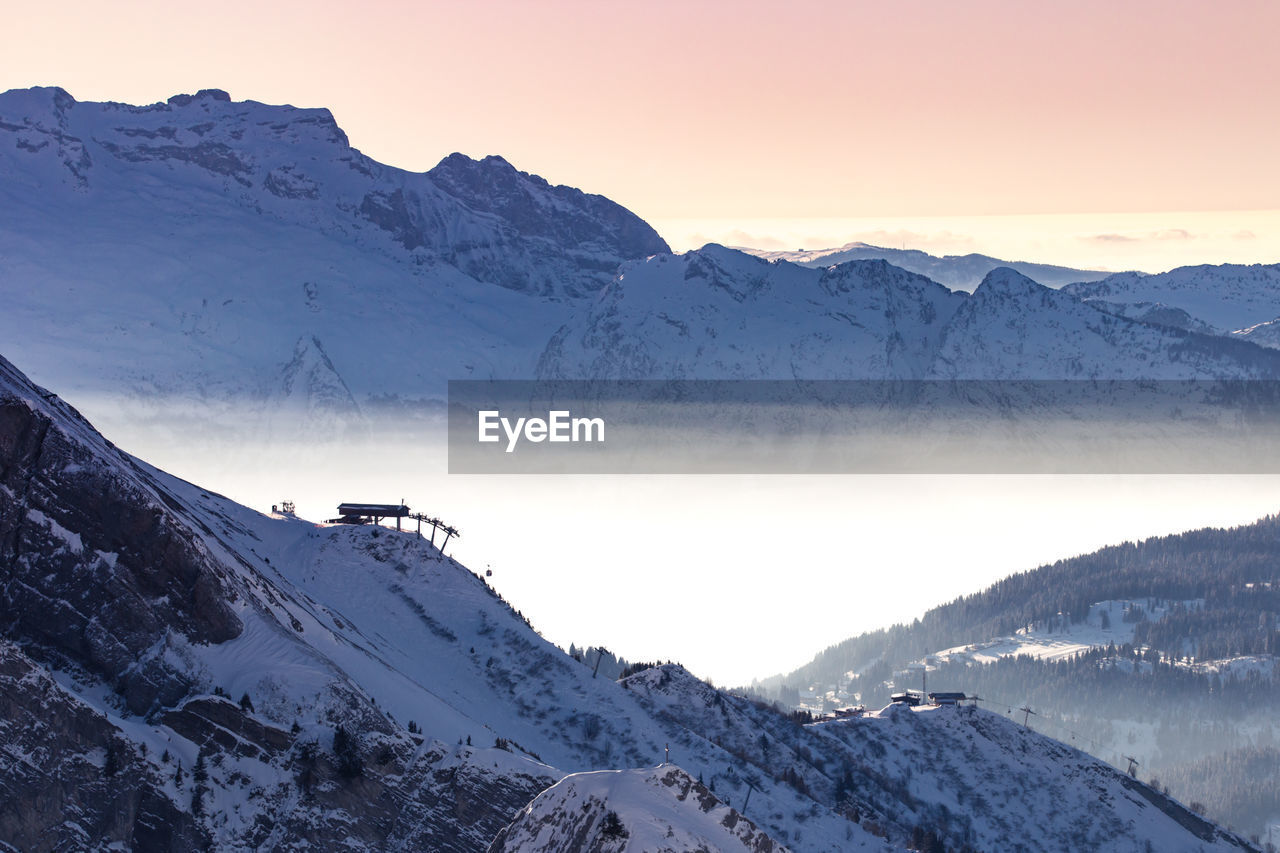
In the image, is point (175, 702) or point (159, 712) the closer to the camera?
point (159, 712)


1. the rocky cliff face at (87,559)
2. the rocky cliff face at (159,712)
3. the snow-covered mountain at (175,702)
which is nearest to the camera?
the snow-covered mountain at (175,702)

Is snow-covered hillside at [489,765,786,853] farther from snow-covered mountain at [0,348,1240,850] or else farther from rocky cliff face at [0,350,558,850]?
rocky cliff face at [0,350,558,850]

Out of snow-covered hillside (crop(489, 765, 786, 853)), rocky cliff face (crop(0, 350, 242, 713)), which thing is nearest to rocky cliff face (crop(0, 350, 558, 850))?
rocky cliff face (crop(0, 350, 242, 713))

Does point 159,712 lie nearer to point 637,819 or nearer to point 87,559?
point 87,559

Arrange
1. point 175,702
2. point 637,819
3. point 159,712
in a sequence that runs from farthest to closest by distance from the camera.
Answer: point 175,702, point 159,712, point 637,819

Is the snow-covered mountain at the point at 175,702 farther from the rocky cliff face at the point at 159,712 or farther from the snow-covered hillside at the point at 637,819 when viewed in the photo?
the snow-covered hillside at the point at 637,819

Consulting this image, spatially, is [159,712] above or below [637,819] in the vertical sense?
below

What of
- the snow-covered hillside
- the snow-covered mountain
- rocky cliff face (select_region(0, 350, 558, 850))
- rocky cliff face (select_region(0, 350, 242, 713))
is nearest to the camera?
the snow-covered hillside

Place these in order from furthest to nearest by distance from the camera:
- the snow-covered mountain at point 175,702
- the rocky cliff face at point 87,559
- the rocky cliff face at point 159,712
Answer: the rocky cliff face at point 87,559
the rocky cliff face at point 159,712
the snow-covered mountain at point 175,702

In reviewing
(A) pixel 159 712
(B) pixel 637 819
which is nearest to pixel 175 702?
(A) pixel 159 712

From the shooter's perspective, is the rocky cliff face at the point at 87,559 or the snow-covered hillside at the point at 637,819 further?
the rocky cliff face at the point at 87,559

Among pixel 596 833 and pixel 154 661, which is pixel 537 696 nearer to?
pixel 154 661

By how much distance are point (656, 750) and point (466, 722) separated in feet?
107

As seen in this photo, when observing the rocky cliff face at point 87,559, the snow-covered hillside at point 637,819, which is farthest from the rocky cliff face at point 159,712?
the snow-covered hillside at point 637,819
